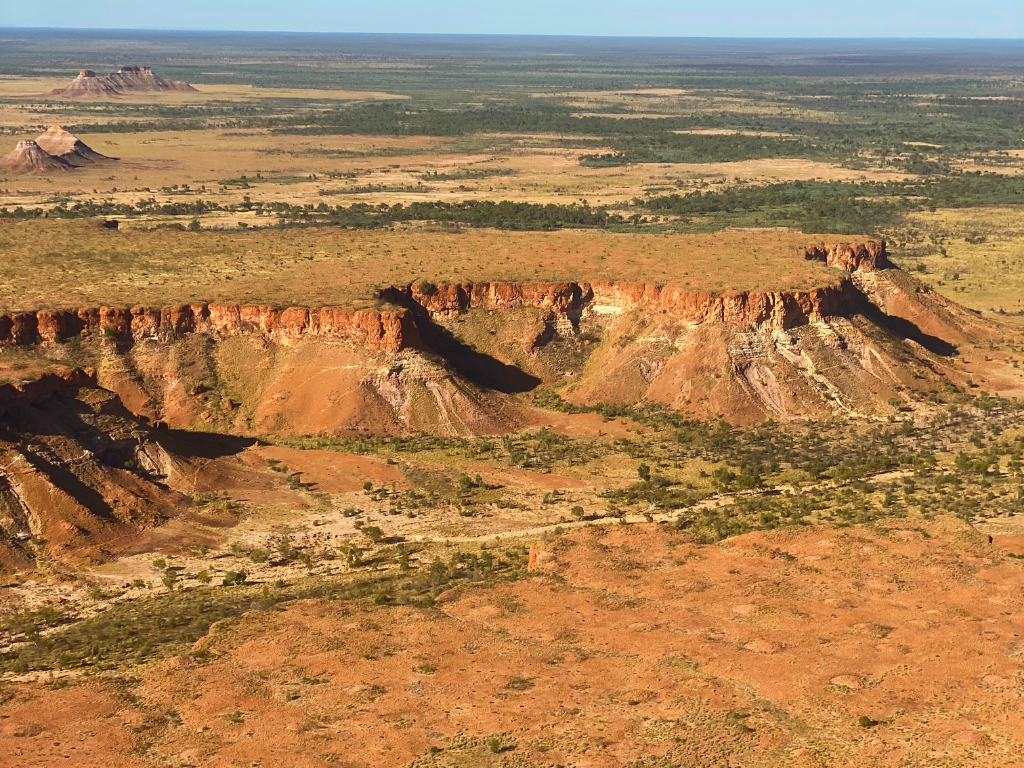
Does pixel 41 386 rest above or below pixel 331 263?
below

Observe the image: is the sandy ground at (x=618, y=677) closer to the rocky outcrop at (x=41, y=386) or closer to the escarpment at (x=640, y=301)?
the rocky outcrop at (x=41, y=386)

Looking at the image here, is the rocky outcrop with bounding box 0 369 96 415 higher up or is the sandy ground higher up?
the rocky outcrop with bounding box 0 369 96 415

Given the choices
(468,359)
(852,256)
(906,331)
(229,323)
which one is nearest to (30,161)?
(229,323)

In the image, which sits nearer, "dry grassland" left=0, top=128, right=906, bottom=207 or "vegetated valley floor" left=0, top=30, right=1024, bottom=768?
"vegetated valley floor" left=0, top=30, right=1024, bottom=768

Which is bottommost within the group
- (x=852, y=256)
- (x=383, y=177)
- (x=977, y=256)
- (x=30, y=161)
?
(x=977, y=256)

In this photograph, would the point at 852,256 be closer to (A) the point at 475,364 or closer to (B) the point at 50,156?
(A) the point at 475,364

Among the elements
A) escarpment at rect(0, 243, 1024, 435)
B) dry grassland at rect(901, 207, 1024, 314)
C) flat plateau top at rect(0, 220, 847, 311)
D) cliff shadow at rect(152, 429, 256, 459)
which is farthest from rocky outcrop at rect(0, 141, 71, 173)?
cliff shadow at rect(152, 429, 256, 459)

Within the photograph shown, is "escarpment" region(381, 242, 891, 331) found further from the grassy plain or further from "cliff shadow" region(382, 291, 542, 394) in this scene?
the grassy plain
